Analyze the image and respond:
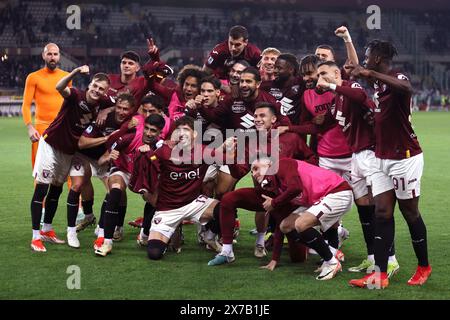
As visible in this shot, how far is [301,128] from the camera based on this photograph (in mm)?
7070

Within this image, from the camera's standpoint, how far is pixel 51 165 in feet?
25.0

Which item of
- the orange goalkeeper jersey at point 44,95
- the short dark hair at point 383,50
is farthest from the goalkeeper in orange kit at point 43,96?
the short dark hair at point 383,50

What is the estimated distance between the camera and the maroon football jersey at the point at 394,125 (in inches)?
227

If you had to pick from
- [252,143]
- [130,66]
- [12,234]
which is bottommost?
[12,234]

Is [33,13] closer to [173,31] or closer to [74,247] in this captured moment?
[173,31]

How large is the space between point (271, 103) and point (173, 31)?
1439 inches

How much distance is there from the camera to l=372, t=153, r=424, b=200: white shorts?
5.77 m

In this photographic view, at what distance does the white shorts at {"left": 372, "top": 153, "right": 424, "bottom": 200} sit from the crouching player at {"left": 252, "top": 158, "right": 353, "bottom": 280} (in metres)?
0.67

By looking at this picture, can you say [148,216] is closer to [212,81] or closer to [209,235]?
[209,235]

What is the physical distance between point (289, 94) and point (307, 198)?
1657 millimetres

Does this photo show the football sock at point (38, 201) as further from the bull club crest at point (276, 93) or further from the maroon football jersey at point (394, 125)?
the maroon football jersey at point (394, 125)

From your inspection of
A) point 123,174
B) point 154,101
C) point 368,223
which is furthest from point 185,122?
point 368,223

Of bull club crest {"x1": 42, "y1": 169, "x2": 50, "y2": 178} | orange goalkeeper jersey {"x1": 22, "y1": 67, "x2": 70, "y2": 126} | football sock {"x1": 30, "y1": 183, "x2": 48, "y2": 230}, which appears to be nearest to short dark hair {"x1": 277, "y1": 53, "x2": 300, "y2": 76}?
bull club crest {"x1": 42, "y1": 169, "x2": 50, "y2": 178}

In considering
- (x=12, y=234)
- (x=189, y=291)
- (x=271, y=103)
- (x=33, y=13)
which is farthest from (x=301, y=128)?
(x=33, y=13)
